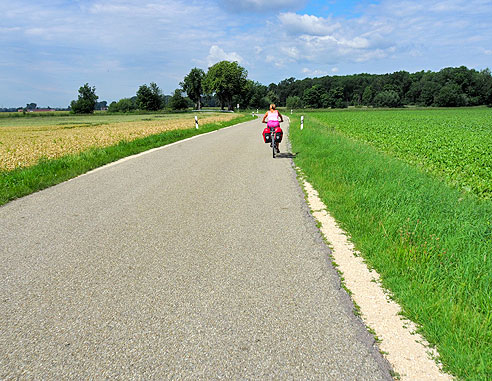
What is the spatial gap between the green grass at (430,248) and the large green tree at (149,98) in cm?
11058

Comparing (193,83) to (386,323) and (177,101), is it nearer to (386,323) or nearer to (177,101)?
(177,101)

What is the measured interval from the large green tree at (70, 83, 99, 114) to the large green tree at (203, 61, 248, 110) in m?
38.0

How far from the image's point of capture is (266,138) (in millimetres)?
12586

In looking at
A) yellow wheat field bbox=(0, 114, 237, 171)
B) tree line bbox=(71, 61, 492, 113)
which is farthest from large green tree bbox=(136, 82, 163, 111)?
yellow wheat field bbox=(0, 114, 237, 171)

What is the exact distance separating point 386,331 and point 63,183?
8.14m

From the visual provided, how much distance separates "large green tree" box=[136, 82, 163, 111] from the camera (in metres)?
109

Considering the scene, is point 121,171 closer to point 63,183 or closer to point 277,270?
point 63,183

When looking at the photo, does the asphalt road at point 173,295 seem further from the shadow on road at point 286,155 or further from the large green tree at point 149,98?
the large green tree at point 149,98

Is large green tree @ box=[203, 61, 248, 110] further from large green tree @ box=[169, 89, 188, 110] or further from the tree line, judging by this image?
large green tree @ box=[169, 89, 188, 110]

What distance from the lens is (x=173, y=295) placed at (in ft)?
10.8

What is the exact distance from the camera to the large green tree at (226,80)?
97938mm

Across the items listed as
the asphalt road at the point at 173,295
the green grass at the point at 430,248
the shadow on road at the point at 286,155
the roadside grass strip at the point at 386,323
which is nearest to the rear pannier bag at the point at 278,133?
the shadow on road at the point at 286,155

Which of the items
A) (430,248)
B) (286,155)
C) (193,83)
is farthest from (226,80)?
(430,248)

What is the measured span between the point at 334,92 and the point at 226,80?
56.4 meters
